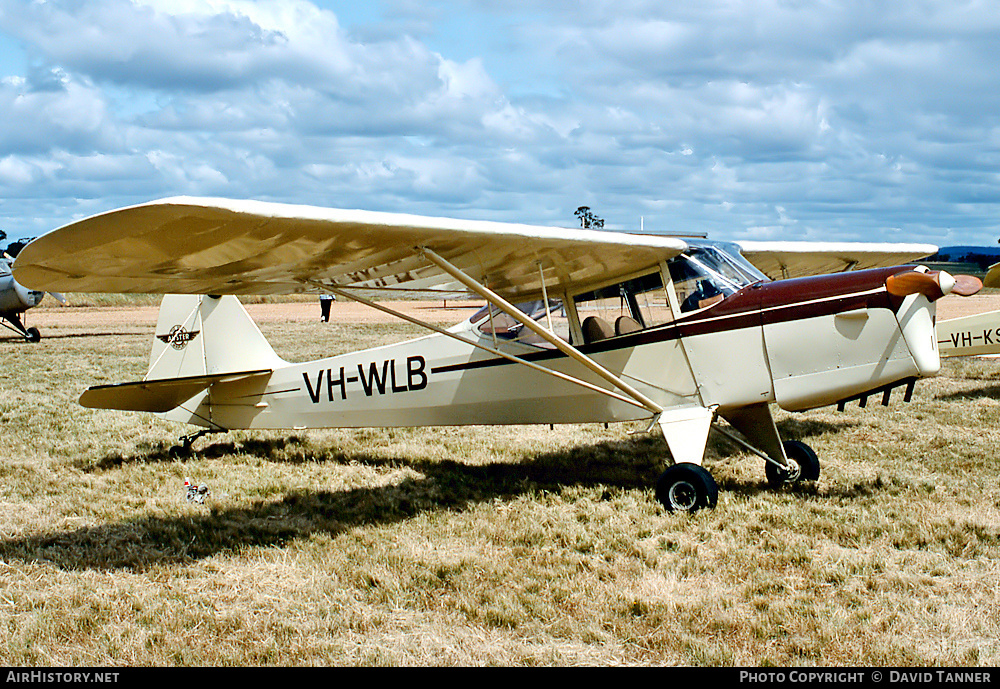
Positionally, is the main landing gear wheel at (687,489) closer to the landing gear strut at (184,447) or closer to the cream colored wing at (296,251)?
the cream colored wing at (296,251)

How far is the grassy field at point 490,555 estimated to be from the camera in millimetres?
3684

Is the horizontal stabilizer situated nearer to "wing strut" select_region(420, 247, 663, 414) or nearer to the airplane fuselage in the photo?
the airplane fuselage

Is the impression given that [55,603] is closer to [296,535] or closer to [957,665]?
[296,535]

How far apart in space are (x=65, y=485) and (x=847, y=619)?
246 inches

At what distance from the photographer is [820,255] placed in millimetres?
9117

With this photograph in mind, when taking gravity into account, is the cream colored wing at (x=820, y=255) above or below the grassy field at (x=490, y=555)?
above

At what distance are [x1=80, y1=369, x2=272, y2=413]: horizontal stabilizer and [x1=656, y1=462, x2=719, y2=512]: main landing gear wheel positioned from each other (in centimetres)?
415

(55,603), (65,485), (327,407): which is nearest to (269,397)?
(327,407)

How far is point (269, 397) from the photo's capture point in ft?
25.8

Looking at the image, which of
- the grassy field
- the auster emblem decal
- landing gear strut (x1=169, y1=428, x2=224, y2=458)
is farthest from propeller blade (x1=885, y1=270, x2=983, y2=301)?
the auster emblem decal

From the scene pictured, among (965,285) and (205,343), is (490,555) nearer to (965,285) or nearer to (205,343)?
(965,285)

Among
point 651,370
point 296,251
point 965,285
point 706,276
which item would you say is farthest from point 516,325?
point 965,285

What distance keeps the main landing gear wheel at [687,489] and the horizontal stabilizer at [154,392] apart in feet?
13.6

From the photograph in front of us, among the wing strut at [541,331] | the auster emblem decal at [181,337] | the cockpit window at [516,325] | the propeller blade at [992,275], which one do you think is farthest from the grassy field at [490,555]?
the propeller blade at [992,275]
